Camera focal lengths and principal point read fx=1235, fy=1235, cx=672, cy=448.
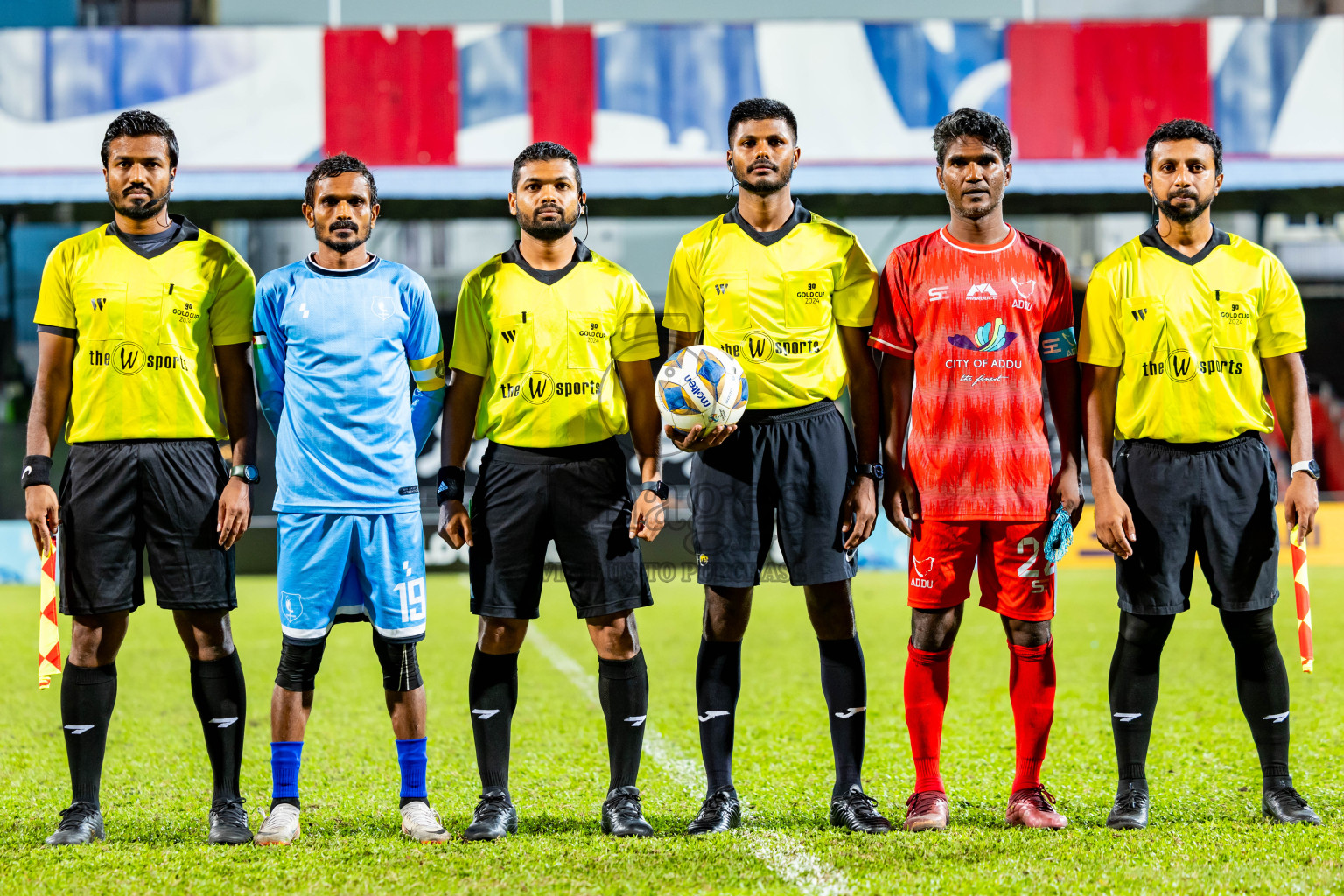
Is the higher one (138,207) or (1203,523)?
(138,207)

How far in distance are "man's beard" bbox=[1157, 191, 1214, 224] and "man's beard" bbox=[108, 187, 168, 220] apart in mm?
3303

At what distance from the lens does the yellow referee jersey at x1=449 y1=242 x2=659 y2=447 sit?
3996 mm

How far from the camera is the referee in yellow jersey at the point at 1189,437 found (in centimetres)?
398

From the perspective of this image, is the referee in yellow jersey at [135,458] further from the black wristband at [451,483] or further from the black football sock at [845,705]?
the black football sock at [845,705]

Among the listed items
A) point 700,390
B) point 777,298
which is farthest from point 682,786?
point 777,298

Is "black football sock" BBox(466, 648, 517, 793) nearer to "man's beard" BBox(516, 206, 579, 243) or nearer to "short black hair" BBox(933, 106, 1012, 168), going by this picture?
"man's beard" BBox(516, 206, 579, 243)

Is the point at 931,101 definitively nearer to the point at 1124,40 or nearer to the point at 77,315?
the point at 1124,40

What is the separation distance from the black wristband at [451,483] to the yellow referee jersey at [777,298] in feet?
2.84

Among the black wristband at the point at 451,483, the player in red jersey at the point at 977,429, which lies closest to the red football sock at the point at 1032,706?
the player in red jersey at the point at 977,429

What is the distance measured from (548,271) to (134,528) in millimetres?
1571

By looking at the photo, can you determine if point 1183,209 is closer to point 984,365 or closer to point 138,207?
point 984,365

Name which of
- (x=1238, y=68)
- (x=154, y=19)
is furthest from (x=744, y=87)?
(x=154, y=19)

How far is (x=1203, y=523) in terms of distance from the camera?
399cm

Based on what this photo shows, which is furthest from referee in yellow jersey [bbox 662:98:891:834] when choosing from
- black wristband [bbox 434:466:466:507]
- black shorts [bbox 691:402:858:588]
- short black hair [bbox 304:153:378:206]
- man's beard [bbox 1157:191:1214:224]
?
short black hair [bbox 304:153:378:206]
